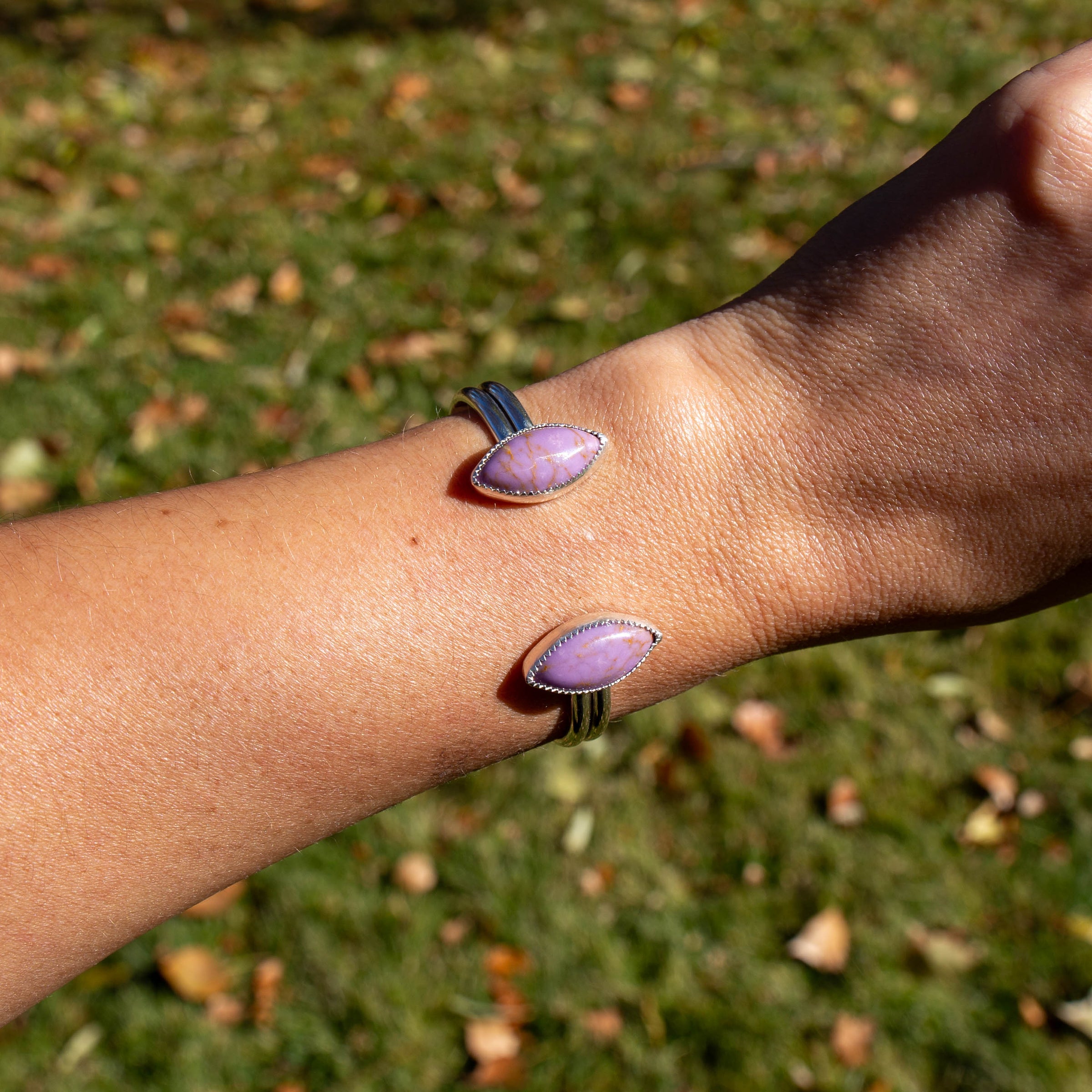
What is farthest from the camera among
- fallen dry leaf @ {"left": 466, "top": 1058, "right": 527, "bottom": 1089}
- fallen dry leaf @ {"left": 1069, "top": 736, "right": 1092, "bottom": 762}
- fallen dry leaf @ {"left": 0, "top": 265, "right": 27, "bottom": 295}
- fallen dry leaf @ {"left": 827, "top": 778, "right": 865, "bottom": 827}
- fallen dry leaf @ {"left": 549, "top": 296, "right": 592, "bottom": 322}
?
fallen dry leaf @ {"left": 0, "top": 265, "right": 27, "bottom": 295}

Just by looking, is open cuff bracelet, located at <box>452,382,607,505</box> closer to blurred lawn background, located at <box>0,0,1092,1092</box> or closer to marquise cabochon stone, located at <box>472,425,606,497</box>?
marquise cabochon stone, located at <box>472,425,606,497</box>

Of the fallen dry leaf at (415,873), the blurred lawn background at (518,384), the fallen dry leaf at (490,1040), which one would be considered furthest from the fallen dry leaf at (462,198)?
the fallen dry leaf at (490,1040)

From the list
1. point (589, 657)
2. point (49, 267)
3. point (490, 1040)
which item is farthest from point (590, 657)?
point (49, 267)

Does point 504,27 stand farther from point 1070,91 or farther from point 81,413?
point 1070,91

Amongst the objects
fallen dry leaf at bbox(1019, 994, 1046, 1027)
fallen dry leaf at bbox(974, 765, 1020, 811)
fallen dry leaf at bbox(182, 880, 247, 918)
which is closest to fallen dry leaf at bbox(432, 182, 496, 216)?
fallen dry leaf at bbox(182, 880, 247, 918)

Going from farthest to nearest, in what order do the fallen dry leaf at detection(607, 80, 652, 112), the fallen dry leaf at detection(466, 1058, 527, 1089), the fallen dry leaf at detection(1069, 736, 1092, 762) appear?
the fallen dry leaf at detection(607, 80, 652, 112)
the fallen dry leaf at detection(1069, 736, 1092, 762)
the fallen dry leaf at detection(466, 1058, 527, 1089)

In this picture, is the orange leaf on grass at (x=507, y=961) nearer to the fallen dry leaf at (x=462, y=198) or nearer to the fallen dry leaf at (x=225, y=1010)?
the fallen dry leaf at (x=225, y=1010)
